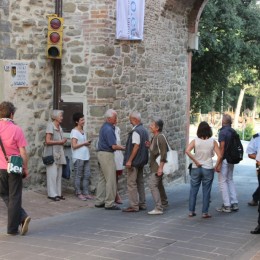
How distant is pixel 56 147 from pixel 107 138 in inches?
39.0

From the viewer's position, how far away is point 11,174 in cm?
671

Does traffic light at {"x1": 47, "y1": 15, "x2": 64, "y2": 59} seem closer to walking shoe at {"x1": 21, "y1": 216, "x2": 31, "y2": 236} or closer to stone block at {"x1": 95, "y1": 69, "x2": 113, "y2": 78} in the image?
stone block at {"x1": 95, "y1": 69, "x2": 113, "y2": 78}

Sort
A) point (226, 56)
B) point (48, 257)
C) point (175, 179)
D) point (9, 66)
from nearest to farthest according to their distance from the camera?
point (48, 257)
point (9, 66)
point (175, 179)
point (226, 56)

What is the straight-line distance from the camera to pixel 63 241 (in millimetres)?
6668

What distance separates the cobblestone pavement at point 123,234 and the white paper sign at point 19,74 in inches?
79.3

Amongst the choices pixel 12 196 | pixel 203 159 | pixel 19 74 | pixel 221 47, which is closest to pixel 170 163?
pixel 203 159

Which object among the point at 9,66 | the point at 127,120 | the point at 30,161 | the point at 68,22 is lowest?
the point at 30,161

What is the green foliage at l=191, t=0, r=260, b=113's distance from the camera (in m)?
18.2

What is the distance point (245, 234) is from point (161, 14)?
6.57 metres

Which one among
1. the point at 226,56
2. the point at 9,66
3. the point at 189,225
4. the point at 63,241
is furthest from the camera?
the point at 226,56

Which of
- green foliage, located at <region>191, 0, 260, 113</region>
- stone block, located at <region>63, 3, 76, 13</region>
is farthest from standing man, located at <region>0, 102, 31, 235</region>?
green foliage, located at <region>191, 0, 260, 113</region>

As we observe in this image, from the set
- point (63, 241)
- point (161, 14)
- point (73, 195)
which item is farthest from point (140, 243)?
point (161, 14)

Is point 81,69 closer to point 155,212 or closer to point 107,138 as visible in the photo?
point 107,138

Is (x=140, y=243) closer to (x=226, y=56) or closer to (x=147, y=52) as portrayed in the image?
(x=147, y=52)
